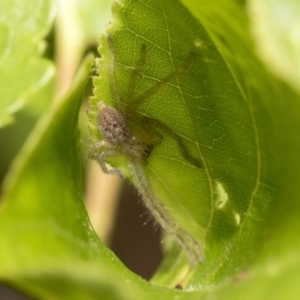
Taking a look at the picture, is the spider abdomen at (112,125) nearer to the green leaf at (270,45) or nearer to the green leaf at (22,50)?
the green leaf at (22,50)

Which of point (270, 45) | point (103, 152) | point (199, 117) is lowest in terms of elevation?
point (103, 152)

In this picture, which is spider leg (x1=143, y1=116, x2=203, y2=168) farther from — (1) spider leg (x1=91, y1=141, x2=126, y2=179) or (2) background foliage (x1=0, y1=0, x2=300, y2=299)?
(1) spider leg (x1=91, y1=141, x2=126, y2=179)

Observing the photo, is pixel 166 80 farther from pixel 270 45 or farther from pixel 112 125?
pixel 270 45

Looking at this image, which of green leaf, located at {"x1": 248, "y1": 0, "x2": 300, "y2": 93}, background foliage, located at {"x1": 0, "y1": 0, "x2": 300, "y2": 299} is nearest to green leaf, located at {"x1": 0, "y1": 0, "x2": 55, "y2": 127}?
background foliage, located at {"x1": 0, "y1": 0, "x2": 300, "y2": 299}

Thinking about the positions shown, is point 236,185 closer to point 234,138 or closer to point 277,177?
point 234,138

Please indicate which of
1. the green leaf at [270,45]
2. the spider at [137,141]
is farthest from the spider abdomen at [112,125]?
the green leaf at [270,45]

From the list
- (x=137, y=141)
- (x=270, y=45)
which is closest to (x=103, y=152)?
(x=137, y=141)
